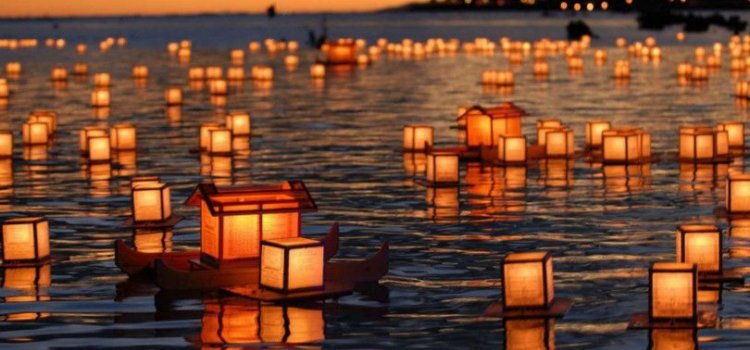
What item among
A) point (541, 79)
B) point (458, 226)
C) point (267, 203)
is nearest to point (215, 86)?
point (541, 79)

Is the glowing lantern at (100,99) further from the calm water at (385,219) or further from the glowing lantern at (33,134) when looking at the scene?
the glowing lantern at (33,134)

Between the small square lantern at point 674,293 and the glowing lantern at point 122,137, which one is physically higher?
the glowing lantern at point 122,137

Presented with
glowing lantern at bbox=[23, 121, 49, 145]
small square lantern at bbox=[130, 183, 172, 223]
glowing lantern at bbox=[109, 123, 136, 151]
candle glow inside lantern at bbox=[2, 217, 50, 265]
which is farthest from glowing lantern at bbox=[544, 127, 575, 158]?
candle glow inside lantern at bbox=[2, 217, 50, 265]

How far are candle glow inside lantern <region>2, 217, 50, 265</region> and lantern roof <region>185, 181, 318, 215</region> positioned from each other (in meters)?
2.07

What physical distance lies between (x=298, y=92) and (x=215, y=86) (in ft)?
9.85

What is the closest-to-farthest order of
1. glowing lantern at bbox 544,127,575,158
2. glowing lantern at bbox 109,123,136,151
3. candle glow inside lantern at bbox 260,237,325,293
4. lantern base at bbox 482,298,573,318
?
lantern base at bbox 482,298,573,318 < candle glow inside lantern at bbox 260,237,325,293 < glowing lantern at bbox 544,127,575,158 < glowing lantern at bbox 109,123,136,151

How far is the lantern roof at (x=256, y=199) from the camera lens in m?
16.5

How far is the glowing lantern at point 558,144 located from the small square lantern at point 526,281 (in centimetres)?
1517

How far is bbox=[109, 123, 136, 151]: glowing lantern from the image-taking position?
32.7 m

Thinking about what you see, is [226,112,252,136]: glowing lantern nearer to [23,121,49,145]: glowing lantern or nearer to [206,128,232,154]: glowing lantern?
[23,121,49,145]: glowing lantern

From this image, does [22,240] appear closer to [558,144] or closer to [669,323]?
[669,323]

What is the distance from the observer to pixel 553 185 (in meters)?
26.4

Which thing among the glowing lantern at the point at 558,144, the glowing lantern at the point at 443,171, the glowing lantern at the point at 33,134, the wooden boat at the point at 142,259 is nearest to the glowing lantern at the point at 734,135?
the glowing lantern at the point at 558,144

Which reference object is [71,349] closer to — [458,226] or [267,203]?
[267,203]
